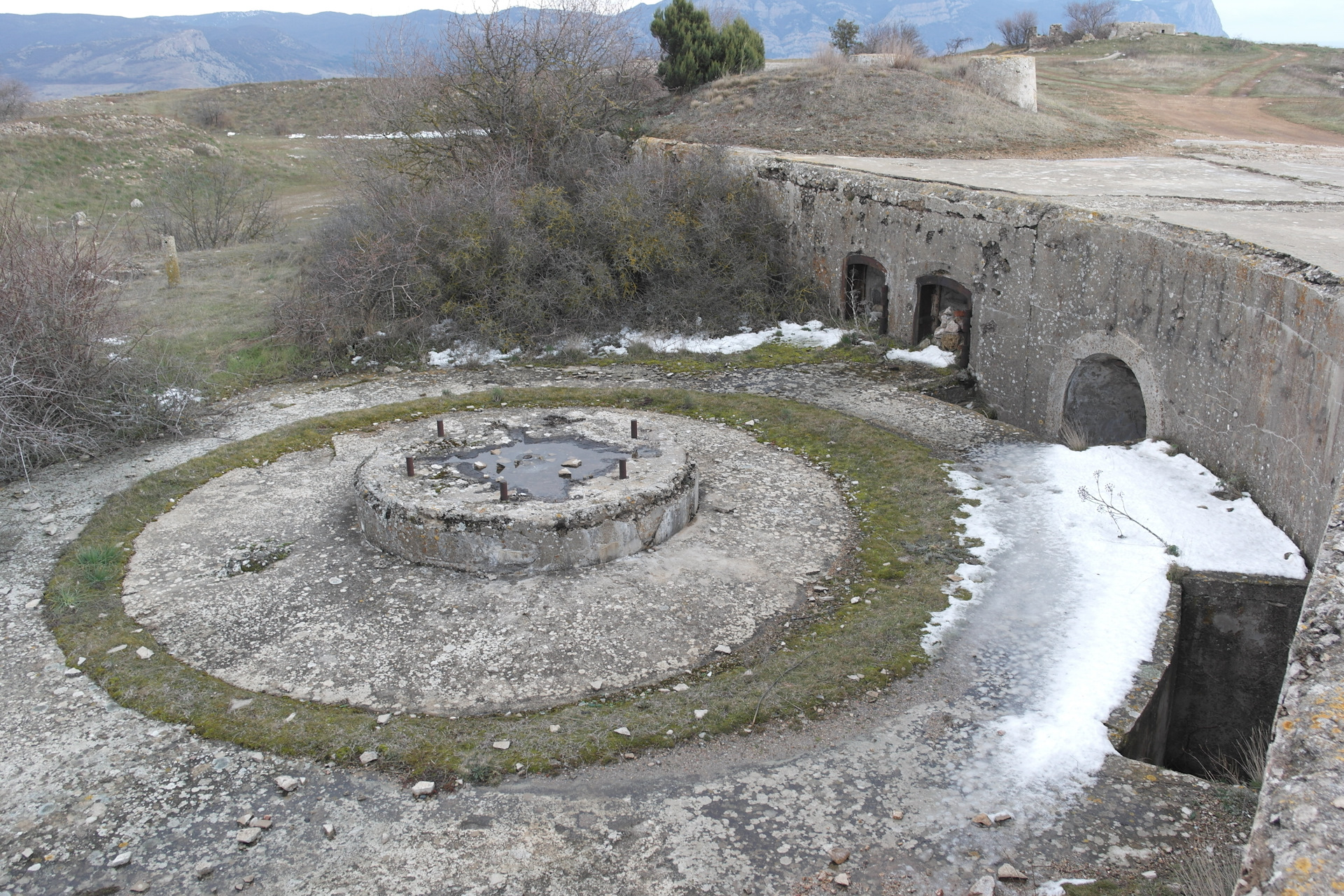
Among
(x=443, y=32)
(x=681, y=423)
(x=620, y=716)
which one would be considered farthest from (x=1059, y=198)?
(x=443, y=32)

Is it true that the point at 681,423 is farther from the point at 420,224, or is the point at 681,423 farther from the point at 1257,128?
the point at 1257,128

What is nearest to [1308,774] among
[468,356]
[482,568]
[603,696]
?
[603,696]

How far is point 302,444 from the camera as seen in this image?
10070 millimetres

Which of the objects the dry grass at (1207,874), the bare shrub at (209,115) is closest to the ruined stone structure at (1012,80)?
the dry grass at (1207,874)

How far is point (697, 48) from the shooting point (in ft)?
78.2

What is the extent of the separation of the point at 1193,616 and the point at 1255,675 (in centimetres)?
56

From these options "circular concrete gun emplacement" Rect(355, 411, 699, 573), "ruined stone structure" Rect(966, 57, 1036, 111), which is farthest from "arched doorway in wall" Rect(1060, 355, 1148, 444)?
"ruined stone structure" Rect(966, 57, 1036, 111)

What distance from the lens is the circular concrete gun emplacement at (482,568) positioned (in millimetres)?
6156

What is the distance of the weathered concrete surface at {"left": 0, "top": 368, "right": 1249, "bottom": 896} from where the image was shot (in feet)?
14.4

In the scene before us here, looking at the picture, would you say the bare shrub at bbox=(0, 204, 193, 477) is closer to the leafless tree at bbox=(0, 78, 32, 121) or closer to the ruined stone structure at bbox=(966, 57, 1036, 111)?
the ruined stone structure at bbox=(966, 57, 1036, 111)

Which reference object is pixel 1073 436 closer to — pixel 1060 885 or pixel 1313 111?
pixel 1060 885

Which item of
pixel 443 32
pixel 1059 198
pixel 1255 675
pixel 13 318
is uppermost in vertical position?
pixel 443 32

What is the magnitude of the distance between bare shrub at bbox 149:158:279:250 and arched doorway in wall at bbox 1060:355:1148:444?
67.8 ft

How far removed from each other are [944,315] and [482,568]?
7772 millimetres
